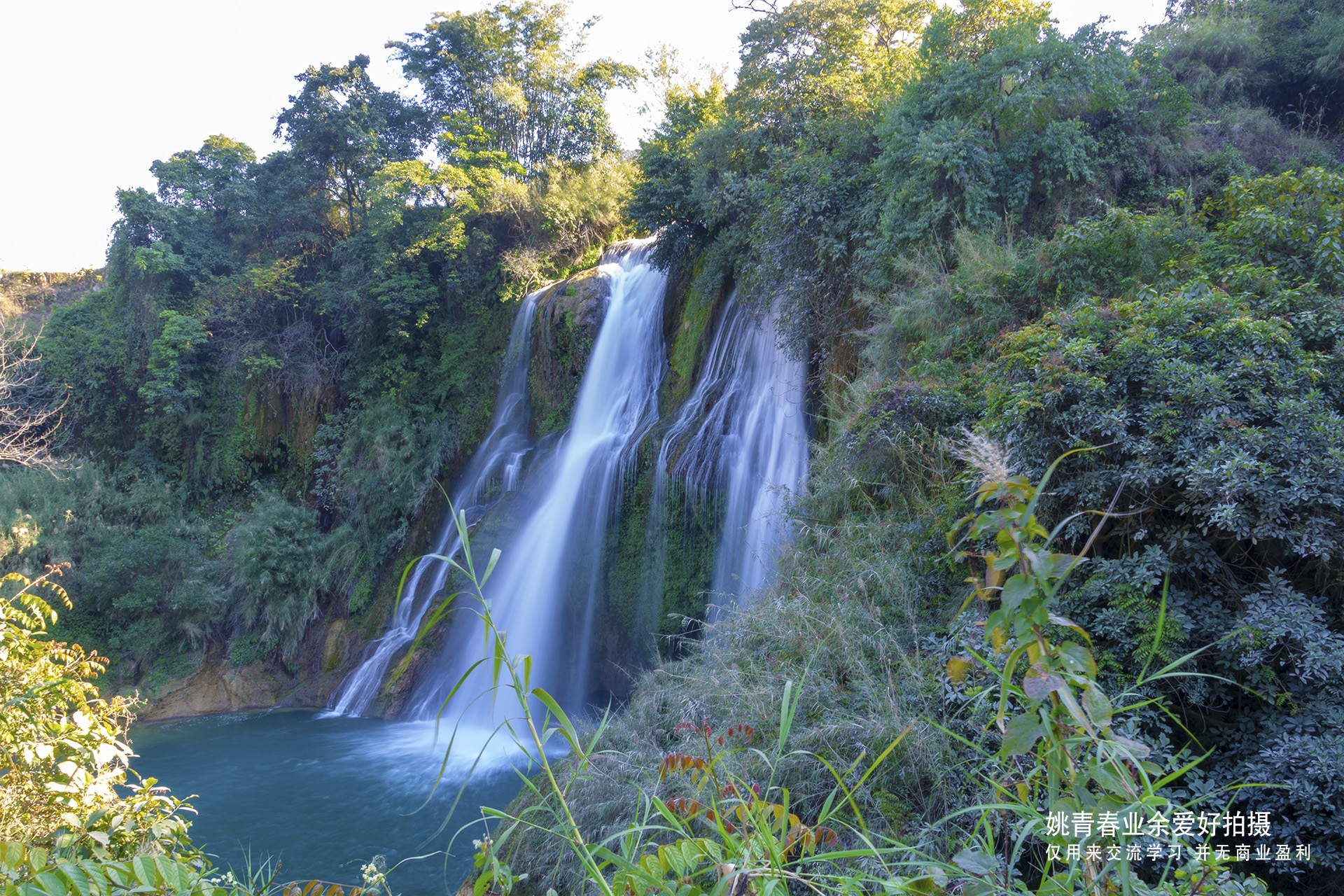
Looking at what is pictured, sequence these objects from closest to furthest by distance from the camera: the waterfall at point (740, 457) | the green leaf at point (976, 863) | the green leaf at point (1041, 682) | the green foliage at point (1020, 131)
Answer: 1. the green leaf at point (1041, 682)
2. the green leaf at point (976, 863)
3. the green foliage at point (1020, 131)
4. the waterfall at point (740, 457)

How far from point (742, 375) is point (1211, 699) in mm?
7526

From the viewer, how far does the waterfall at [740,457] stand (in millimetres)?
8156

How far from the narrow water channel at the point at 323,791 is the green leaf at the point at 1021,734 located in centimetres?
462

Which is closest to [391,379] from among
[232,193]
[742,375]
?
[232,193]

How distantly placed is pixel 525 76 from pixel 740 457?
49.7 feet

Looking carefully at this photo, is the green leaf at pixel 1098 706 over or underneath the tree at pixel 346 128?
underneath

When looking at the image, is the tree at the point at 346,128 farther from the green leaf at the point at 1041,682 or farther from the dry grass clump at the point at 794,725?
the green leaf at the point at 1041,682

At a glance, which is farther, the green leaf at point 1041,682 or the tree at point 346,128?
the tree at point 346,128

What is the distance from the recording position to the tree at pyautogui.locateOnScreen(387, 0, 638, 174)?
61.6ft

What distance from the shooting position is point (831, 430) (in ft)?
24.2

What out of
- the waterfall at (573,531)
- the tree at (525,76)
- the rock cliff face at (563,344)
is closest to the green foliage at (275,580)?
the waterfall at (573,531)

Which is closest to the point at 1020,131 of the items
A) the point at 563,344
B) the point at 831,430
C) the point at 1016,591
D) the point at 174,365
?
the point at 831,430

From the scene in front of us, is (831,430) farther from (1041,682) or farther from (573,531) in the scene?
(1041,682)

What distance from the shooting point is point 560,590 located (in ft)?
32.6
